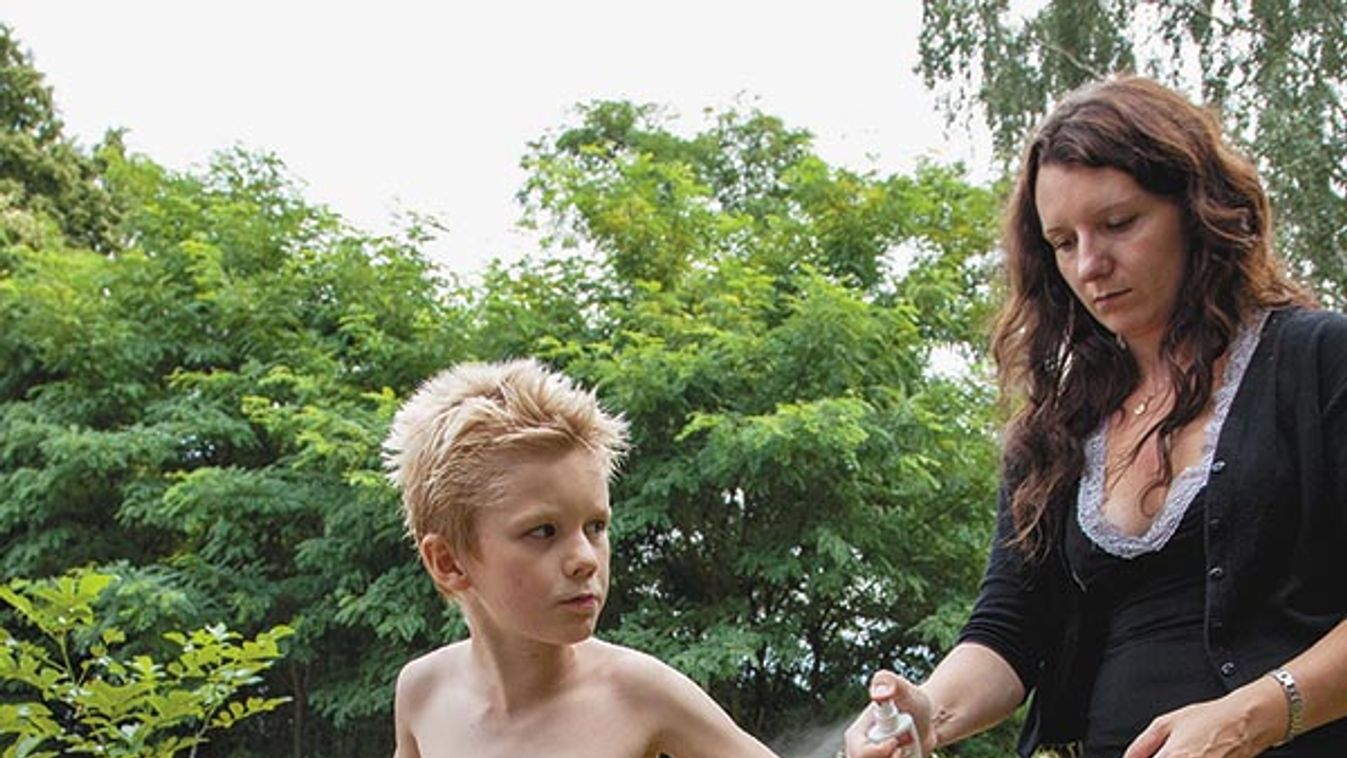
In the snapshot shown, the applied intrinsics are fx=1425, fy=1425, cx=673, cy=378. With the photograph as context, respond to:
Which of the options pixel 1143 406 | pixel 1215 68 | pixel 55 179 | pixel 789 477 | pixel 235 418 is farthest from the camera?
pixel 55 179

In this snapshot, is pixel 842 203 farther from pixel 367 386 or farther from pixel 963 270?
pixel 367 386

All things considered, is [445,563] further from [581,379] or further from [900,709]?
[581,379]

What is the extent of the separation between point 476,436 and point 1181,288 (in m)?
0.85

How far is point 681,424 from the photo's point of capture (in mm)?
7922

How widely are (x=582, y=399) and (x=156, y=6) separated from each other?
38.7ft

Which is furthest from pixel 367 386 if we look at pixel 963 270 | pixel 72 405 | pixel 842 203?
pixel 963 270

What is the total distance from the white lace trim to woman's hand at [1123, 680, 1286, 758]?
216mm

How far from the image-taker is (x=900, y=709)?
5.00 feet

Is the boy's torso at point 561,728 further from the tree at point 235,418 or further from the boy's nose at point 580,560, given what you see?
the tree at point 235,418

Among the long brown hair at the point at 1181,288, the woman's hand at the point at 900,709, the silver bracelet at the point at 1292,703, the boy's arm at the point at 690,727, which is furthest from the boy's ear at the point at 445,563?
the silver bracelet at the point at 1292,703

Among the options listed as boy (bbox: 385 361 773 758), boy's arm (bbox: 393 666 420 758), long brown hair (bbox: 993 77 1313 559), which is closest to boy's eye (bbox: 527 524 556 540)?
boy (bbox: 385 361 773 758)

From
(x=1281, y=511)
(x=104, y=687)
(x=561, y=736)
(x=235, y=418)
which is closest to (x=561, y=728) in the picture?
(x=561, y=736)

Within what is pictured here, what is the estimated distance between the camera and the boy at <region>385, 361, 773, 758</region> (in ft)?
5.48

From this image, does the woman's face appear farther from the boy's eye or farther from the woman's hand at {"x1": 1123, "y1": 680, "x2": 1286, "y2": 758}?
the boy's eye
